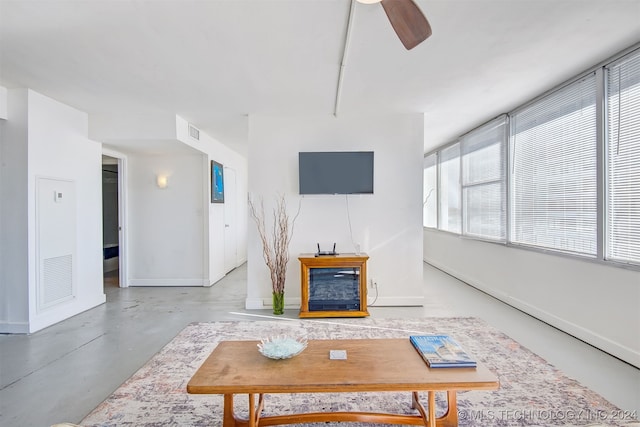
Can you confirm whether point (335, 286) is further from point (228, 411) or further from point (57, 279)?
point (57, 279)

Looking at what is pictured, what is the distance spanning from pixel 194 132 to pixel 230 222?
2.24m

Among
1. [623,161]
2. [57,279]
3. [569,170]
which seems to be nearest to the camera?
[623,161]

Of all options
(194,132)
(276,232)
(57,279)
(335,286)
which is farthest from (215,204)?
(335,286)

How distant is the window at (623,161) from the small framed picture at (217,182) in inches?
202

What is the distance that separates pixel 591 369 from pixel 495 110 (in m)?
3.11

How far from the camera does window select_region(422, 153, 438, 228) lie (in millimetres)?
7082

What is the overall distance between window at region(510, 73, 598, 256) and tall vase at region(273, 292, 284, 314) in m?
3.10

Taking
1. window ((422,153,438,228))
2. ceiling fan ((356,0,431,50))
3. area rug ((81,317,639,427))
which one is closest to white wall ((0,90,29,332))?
area rug ((81,317,639,427))

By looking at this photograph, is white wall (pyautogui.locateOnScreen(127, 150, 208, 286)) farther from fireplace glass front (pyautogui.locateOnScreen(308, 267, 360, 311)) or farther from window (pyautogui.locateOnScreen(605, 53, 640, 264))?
window (pyautogui.locateOnScreen(605, 53, 640, 264))

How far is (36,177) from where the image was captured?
→ 3.42 metres

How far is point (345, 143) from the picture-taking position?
4215mm

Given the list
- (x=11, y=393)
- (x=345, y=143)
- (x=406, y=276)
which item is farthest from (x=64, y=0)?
(x=406, y=276)

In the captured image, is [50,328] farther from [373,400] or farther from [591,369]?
[591,369]

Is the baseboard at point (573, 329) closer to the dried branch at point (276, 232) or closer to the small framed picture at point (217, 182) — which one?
the dried branch at point (276, 232)
